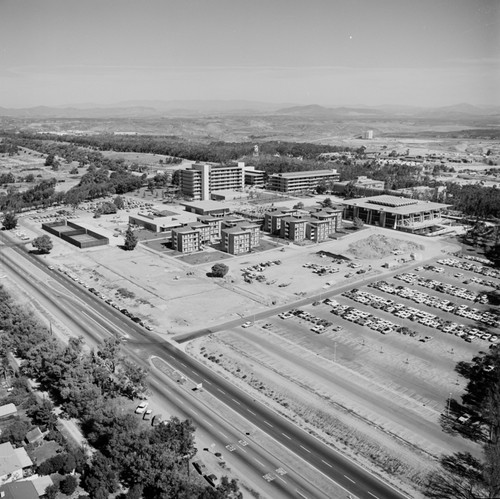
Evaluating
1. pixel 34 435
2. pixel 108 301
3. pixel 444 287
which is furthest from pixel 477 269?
pixel 34 435

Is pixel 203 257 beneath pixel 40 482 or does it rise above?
beneath

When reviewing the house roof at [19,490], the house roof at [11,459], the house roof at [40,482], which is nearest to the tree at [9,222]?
the house roof at [11,459]

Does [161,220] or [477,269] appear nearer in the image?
[477,269]

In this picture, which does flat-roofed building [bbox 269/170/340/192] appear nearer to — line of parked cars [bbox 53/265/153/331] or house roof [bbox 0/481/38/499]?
line of parked cars [bbox 53/265/153/331]

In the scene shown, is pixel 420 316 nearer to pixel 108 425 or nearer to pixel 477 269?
pixel 477 269

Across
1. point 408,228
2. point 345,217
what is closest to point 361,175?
point 345,217

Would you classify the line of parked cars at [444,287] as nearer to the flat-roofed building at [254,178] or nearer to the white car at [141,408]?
Result: the white car at [141,408]
